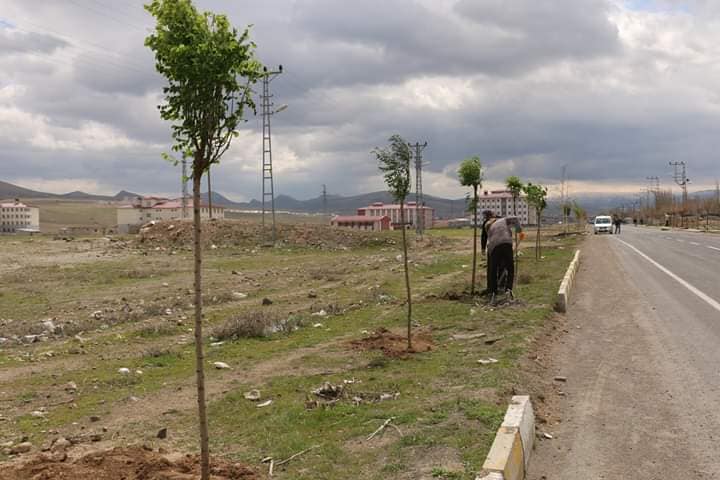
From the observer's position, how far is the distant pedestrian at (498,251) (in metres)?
12.9

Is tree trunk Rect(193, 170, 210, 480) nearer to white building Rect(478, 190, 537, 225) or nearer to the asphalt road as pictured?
the asphalt road

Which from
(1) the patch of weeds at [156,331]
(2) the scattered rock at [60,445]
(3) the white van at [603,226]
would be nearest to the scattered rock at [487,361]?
(2) the scattered rock at [60,445]

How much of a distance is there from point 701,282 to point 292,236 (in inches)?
1233

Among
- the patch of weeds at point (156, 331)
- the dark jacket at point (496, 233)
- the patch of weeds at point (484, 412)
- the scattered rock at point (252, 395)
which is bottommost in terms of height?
the patch of weeds at point (156, 331)

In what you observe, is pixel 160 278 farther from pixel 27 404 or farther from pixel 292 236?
pixel 292 236

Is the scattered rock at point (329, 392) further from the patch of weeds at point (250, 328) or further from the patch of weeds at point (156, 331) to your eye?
the patch of weeds at point (156, 331)

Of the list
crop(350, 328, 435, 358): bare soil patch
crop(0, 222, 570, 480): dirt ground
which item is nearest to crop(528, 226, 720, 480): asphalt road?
crop(0, 222, 570, 480): dirt ground

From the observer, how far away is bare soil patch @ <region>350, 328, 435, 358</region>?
8.75 metres

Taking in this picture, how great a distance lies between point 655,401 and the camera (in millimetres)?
6344

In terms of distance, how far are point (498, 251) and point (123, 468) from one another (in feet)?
31.7

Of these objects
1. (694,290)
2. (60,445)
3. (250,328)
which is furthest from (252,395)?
(694,290)

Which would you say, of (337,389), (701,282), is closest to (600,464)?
(337,389)

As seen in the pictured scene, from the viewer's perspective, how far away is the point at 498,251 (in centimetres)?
1292

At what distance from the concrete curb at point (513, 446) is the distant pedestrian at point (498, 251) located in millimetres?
7488
